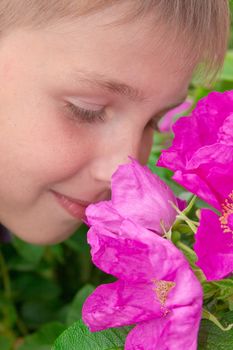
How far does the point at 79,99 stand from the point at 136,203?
269 millimetres

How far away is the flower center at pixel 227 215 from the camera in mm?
576

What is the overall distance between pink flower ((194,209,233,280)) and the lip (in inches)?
15.8

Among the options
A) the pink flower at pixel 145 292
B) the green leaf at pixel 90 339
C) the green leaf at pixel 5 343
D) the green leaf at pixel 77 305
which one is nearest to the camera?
the pink flower at pixel 145 292

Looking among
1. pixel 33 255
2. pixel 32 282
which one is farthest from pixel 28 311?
pixel 33 255

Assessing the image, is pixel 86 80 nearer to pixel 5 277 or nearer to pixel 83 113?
pixel 83 113

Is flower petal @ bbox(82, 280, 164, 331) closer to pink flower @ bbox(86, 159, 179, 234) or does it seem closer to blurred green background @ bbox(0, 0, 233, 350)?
pink flower @ bbox(86, 159, 179, 234)

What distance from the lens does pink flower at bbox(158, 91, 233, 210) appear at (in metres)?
0.60

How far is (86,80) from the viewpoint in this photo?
0.84 m

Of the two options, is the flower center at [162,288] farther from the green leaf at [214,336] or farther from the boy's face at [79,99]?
the boy's face at [79,99]

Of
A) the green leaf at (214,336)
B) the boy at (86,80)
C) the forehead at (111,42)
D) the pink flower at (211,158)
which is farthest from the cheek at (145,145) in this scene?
the green leaf at (214,336)

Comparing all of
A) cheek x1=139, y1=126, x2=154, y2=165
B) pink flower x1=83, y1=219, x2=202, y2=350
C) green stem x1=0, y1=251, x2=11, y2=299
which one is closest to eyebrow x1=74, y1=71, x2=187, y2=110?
cheek x1=139, y1=126, x2=154, y2=165

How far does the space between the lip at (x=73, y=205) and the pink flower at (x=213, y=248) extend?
401 millimetres

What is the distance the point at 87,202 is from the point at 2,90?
0.68 ft

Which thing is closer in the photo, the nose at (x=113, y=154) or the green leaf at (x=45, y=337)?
the nose at (x=113, y=154)
